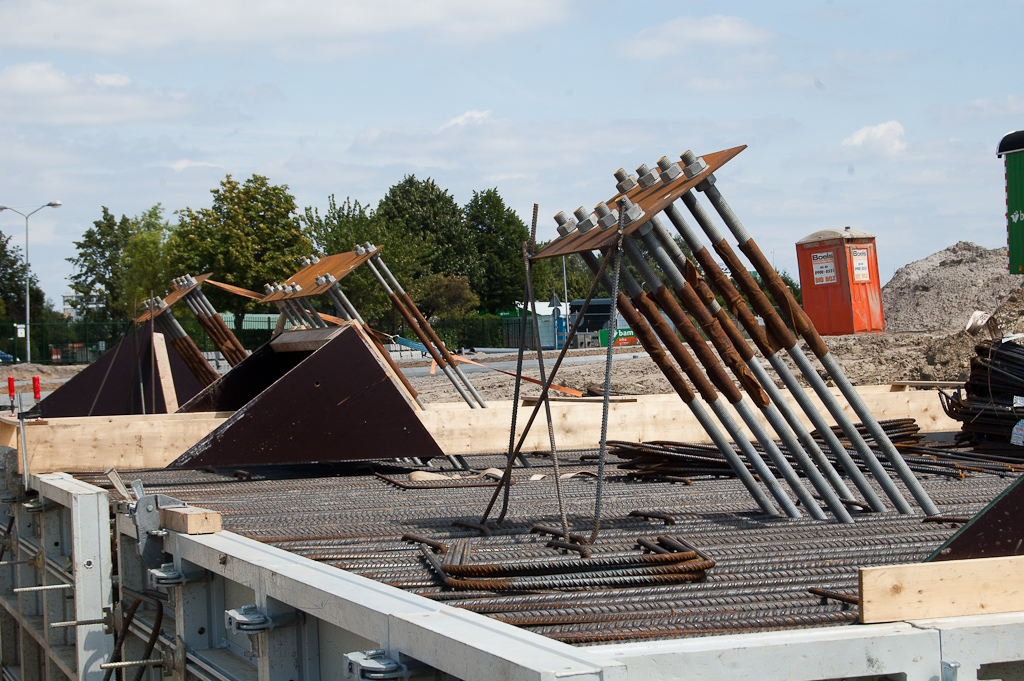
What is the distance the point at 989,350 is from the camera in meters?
9.02

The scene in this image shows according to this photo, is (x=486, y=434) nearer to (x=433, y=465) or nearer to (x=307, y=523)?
(x=433, y=465)

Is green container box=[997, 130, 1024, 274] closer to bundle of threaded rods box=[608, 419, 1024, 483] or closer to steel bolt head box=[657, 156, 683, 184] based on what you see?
bundle of threaded rods box=[608, 419, 1024, 483]

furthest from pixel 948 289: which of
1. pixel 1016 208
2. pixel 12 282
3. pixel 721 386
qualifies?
pixel 12 282

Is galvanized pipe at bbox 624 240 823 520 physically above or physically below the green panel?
below

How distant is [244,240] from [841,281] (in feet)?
78.2

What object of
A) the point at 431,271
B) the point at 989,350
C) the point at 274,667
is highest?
the point at 431,271

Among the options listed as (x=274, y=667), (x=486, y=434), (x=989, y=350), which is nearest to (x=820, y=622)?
(x=274, y=667)

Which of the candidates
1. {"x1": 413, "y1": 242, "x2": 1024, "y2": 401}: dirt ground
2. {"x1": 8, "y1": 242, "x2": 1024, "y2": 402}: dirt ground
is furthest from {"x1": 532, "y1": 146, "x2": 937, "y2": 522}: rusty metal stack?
{"x1": 413, "y1": 242, "x2": 1024, "y2": 401}: dirt ground

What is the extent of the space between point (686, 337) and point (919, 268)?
29.8m

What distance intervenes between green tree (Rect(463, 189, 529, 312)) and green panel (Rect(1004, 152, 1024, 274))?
155 feet

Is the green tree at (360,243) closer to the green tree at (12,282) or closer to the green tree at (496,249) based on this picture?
the green tree at (496,249)

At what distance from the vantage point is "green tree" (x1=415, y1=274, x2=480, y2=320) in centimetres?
5953

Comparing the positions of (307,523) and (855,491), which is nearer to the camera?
(307,523)

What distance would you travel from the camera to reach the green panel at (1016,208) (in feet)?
62.1
